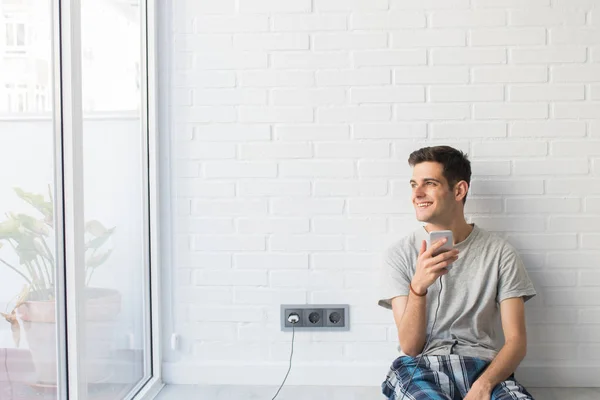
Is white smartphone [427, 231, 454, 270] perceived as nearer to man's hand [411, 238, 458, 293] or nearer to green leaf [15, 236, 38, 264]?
man's hand [411, 238, 458, 293]

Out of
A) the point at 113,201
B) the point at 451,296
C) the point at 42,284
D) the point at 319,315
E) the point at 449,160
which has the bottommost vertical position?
the point at 319,315

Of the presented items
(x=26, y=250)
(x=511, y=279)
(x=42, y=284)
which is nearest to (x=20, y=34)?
(x=26, y=250)

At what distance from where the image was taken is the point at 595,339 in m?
2.57

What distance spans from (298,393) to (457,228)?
35.1 inches

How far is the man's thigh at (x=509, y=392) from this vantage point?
6.48 ft

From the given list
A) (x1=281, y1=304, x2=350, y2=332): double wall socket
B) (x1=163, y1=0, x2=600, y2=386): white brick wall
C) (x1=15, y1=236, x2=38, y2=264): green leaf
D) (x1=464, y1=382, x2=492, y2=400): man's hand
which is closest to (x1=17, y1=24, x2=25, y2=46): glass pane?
(x1=15, y1=236, x2=38, y2=264): green leaf

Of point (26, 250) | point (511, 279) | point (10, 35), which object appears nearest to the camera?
point (10, 35)

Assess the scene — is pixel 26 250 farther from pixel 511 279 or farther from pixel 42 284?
pixel 511 279

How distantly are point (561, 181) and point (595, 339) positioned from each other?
0.65m

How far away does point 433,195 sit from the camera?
2281 mm

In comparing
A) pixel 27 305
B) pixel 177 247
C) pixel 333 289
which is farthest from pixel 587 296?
pixel 27 305

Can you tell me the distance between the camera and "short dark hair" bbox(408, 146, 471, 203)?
2303 mm

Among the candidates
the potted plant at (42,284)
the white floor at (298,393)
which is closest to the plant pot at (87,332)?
the potted plant at (42,284)

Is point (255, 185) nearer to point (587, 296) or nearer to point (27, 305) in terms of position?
point (27, 305)
